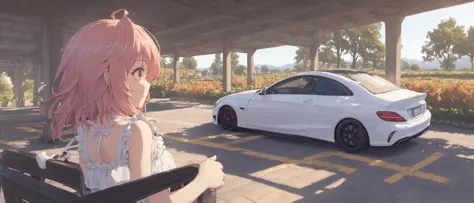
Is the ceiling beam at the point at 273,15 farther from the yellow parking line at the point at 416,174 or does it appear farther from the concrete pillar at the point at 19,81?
the concrete pillar at the point at 19,81

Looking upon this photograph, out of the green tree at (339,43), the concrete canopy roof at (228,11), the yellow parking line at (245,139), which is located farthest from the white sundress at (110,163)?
the green tree at (339,43)

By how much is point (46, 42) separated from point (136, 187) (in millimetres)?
10277


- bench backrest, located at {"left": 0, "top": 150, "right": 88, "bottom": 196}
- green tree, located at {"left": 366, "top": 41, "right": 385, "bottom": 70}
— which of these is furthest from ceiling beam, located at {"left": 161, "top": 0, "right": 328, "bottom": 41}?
green tree, located at {"left": 366, "top": 41, "right": 385, "bottom": 70}

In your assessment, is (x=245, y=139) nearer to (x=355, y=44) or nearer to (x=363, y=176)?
(x=363, y=176)

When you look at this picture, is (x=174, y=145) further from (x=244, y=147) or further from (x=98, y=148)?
(x=98, y=148)

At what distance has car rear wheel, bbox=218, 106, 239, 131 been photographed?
7236 millimetres

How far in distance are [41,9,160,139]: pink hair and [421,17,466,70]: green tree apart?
68.9 meters

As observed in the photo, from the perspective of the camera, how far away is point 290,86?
6324mm

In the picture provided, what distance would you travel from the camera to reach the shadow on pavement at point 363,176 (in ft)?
11.5

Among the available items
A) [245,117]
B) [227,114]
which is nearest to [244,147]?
[245,117]

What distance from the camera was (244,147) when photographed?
5871 mm

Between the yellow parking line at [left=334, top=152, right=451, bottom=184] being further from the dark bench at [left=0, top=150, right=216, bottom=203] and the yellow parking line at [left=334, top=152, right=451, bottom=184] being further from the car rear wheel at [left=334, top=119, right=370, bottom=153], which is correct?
the dark bench at [left=0, top=150, right=216, bottom=203]

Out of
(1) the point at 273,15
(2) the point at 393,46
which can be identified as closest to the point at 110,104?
(1) the point at 273,15

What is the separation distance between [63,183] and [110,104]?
0.37 meters
